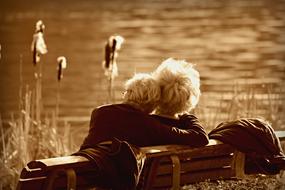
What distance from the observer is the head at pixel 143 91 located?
350 centimetres

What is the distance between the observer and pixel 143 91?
3.51 metres

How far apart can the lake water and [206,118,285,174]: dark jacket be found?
2.78 m

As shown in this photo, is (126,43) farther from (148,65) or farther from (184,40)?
(148,65)

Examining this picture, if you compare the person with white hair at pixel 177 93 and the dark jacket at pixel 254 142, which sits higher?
the person with white hair at pixel 177 93

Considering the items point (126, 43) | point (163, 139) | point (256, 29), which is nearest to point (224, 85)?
point (126, 43)

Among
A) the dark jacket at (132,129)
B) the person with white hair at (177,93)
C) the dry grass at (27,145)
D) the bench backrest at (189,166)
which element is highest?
the person with white hair at (177,93)

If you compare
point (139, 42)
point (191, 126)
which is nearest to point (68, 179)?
point (191, 126)

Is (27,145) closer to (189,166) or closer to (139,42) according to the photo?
(189,166)

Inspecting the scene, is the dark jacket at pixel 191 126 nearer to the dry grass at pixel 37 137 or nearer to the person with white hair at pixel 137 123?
the person with white hair at pixel 137 123

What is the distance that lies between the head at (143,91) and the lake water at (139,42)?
3024 millimetres

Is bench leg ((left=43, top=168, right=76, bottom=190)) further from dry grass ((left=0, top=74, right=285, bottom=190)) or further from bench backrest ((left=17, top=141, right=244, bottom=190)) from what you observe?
dry grass ((left=0, top=74, right=285, bottom=190))

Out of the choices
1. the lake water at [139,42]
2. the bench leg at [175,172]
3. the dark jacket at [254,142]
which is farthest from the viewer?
the lake water at [139,42]

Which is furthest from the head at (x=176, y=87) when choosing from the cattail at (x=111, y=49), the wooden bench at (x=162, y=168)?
the cattail at (x=111, y=49)

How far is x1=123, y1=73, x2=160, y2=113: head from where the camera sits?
350cm
